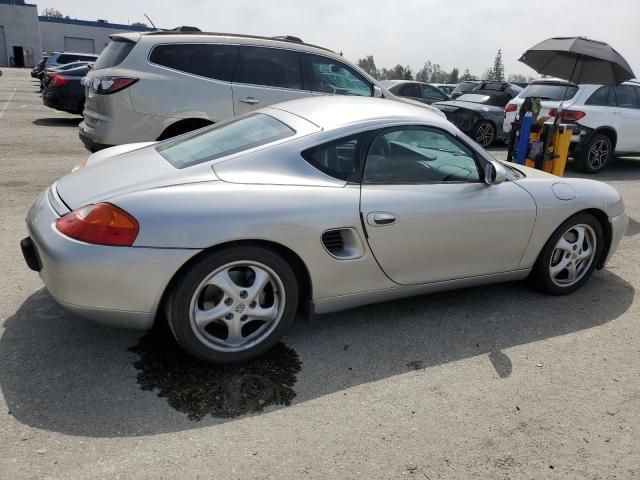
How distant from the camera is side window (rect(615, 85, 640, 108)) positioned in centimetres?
980

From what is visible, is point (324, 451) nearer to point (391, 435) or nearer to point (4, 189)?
point (391, 435)

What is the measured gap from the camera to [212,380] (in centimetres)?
283

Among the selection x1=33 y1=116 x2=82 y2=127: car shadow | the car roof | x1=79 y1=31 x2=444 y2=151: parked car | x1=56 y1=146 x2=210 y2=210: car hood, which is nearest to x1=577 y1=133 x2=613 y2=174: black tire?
x1=79 y1=31 x2=444 y2=151: parked car

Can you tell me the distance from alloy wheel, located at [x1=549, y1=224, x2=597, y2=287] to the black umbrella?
3.99 meters

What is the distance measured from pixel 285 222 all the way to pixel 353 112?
101 centimetres

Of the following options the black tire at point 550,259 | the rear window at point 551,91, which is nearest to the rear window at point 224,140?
the black tire at point 550,259

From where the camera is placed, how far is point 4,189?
244 inches

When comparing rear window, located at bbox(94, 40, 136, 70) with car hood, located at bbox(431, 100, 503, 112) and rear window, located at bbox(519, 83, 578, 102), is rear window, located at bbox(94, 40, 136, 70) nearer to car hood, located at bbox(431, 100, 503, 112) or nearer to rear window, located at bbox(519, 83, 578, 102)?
rear window, located at bbox(519, 83, 578, 102)

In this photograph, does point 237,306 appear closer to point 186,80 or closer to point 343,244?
point 343,244

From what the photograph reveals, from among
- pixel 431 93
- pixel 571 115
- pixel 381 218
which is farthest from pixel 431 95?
pixel 381 218

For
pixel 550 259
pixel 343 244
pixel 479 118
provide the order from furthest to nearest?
1. pixel 479 118
2. pixel 550 259
3. pixel 343 244

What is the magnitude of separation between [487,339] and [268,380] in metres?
1.48

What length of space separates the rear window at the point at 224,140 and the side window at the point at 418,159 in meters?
0.55

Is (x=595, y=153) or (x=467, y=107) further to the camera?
(x=467, y=107)
